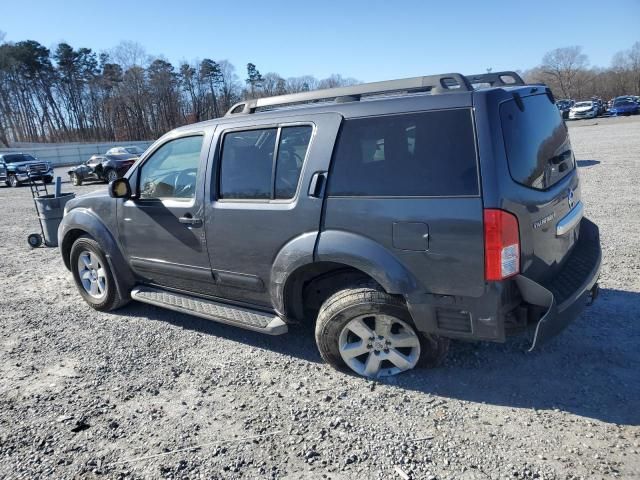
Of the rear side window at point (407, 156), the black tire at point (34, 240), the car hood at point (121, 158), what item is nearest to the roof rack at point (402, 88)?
the rear side window at point (407, 156)

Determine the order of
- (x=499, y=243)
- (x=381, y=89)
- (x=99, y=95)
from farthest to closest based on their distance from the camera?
(x=99, y=95), (x=381, y=89), (x=499, y=243)

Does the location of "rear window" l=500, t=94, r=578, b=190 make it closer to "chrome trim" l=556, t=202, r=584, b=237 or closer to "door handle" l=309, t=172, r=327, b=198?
"chrome trim" l=556, t=202, r=584, b=237

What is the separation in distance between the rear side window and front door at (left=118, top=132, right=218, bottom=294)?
139cm

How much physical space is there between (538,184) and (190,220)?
266 cm

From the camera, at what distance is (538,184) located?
2852 millimetres

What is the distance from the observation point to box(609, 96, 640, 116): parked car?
41.7m

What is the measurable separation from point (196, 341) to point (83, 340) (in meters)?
1.12

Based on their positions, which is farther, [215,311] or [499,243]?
[215,311]

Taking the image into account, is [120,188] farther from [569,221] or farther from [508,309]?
[569,221]

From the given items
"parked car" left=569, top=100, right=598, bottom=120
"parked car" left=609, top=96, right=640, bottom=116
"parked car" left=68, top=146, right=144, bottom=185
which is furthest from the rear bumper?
"parked car" left=609, top=96, right=640, bottom=116

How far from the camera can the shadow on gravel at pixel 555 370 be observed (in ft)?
9.50

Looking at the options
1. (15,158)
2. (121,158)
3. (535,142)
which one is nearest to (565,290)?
(535,142)

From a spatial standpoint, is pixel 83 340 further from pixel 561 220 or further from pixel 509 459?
pixel 561 220

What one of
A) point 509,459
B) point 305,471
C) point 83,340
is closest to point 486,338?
point 509,459
